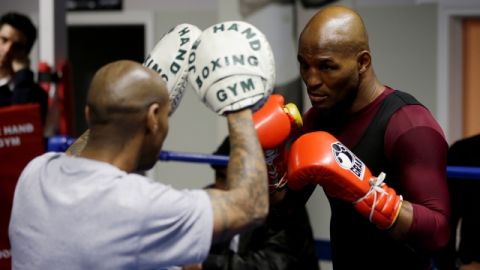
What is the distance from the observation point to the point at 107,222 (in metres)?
1.37

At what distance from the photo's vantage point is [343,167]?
1711 millimetres

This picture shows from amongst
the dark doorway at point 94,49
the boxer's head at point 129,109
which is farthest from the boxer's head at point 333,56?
the dark doorway at point 94,49

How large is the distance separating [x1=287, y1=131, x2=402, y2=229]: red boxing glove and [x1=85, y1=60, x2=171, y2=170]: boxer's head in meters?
0.40

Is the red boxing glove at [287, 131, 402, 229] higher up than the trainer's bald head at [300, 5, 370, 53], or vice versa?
the trainer's bald head at [300, 5, 370, 53]

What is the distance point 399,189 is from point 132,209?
28.8 inches

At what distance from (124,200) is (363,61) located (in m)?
0.76

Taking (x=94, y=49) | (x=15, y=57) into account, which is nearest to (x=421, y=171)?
(x=15, y=57)

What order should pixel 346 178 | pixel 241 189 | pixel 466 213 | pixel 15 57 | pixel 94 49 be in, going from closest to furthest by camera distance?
1. pixel 241 189
2. pixel 346 178
3. pixel 466 213
4. pixel 15 57
5. pixel 94 49

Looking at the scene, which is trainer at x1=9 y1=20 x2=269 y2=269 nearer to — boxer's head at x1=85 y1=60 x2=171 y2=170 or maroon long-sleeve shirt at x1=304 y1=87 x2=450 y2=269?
boxer's head at x1=85 y1=60 x2=171 y2=170

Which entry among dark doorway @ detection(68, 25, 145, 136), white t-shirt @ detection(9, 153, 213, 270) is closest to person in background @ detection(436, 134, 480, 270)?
white t-shirt @ detection(9, 153, 213, 270)

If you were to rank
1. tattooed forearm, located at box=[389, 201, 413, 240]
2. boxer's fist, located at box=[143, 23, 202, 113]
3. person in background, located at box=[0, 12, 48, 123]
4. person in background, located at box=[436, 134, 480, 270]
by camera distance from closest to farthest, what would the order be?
1. tattooed forearm, located at box=[389, 201, 413, 240]
2. boxer's fist, located at box=[143, 23, 202, 113]
3. person in background, located at box=[436, 134, 480, 270]
4. person in background, located at box=[0, 12, 48, 123]

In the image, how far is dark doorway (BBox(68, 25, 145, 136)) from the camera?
5.87 meters

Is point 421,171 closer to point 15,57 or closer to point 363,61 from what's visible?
point 363,61

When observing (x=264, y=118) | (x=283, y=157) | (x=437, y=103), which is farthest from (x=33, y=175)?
(x=437, y=103)
